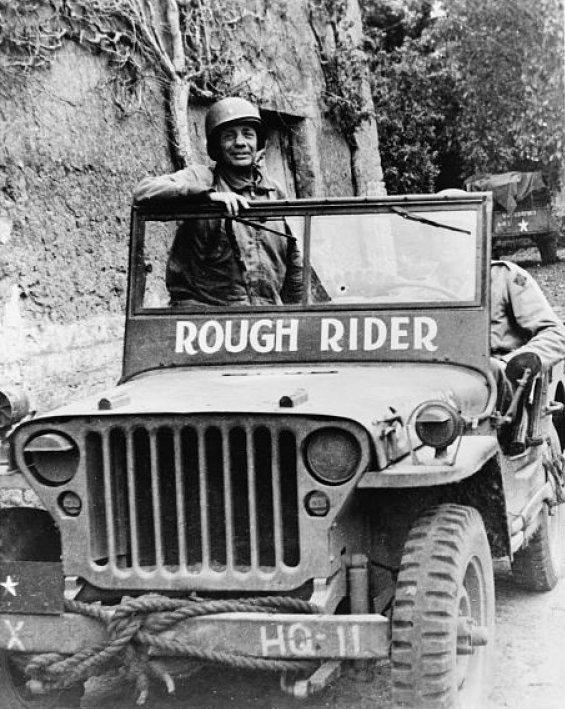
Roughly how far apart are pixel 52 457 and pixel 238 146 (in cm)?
205

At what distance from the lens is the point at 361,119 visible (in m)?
12.3

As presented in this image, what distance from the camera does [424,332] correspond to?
13.8 ft

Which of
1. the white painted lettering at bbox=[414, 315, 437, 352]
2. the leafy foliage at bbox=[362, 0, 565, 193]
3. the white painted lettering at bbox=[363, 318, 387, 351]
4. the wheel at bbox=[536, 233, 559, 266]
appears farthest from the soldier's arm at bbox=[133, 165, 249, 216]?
the wheel at bbox=[536, 233, 559, 266]

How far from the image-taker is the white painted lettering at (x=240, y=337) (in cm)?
427

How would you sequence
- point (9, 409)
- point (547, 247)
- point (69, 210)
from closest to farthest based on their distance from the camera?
point (9, 409)
point (69, 210)
point (547, 247)

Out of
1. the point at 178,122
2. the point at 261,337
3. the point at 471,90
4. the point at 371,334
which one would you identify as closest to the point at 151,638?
the point at 261,337

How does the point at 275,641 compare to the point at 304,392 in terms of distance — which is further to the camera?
the point at 304,392

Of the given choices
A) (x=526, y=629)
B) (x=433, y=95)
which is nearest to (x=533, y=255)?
(x=433, y=95)

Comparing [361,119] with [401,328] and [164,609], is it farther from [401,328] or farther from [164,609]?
[164,609]

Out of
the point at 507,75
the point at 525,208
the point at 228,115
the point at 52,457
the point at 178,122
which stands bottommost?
the point at 52,457

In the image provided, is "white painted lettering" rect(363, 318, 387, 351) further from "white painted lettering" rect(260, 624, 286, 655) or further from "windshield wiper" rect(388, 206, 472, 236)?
"white painted lettering" rect(260, 624, 286, 655)

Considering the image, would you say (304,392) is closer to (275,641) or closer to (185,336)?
(275,641)

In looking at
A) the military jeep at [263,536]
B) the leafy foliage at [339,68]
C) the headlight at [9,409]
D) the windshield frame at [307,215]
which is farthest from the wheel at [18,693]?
the leafy foliage at [339,68]

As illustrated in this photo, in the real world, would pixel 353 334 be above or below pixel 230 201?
below
